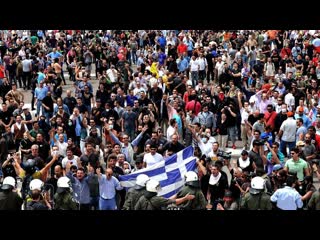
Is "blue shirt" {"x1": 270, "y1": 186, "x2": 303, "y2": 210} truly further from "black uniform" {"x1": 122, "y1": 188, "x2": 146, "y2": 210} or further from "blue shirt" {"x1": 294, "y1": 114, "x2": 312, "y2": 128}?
"blue shirt" {"x1": 294, "y1": 114, "x2": 312, "y2": 128}

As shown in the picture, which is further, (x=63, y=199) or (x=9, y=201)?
(x=63, y=199)

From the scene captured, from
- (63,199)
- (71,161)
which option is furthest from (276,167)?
(63,199)

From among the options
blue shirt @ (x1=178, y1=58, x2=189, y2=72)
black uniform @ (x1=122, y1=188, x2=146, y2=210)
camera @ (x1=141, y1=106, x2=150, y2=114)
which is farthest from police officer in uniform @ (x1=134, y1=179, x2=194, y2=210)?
blue shirt @ (x1=178, y1=58, x2=189, y2=72)

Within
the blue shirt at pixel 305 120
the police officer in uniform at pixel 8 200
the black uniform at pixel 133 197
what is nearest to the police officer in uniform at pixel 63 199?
the police officer in uniform at pixel 8 200

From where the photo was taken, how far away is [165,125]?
1798cm

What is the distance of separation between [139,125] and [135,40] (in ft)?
44.8

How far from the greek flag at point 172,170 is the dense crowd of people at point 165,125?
25cm

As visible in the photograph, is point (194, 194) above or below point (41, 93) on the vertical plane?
below

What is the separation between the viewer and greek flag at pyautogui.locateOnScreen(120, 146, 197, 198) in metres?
12.5

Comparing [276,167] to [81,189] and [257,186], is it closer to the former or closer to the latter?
[257,186]

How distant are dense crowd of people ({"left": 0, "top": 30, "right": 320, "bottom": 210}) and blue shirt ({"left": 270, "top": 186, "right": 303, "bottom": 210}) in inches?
0.5

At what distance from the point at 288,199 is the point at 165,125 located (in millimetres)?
7735
